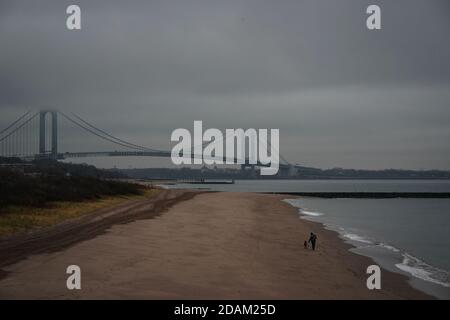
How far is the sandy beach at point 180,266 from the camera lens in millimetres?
11664

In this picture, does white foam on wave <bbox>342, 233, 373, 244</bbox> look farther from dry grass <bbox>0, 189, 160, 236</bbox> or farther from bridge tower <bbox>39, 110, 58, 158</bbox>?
bridge tower <bbox>39, 110, 58, 158</bbox>

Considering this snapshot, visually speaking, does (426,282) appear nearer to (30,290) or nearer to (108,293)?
(108,293)

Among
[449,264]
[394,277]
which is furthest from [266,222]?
[394,277]

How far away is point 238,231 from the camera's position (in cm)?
2575

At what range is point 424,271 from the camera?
57.4 feet

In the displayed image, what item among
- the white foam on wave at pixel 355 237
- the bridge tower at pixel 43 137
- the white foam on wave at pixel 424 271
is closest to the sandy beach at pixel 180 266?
the white foam on wave at pixel 424 271

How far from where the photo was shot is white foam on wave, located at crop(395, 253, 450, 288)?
625 inches

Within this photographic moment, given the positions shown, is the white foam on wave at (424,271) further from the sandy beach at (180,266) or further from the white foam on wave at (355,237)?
the white foam on wave at (355,237)

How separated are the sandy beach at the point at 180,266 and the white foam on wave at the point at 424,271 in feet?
3.44

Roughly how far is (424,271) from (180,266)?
29.6ft

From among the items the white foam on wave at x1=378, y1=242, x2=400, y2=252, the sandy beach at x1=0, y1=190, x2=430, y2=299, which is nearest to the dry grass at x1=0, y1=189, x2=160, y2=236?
the sandy beach at x1=0, y1=190, x2=430, y2=299

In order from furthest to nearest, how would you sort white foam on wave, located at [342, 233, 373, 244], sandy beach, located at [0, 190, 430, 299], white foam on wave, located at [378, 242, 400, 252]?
white foam on wave, located at [342, 233, 373, 244] < white foam on wave, located at [378, 242, 400, 252] < sandy beach, located at [0, 190, 430, 299]

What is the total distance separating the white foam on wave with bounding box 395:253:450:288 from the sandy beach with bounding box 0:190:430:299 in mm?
1049
